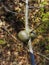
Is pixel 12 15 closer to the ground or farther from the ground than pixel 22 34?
farther from the ground

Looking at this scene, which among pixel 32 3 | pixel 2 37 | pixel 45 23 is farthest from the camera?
pixel 32 3

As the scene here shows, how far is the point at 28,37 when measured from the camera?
2576 millimetres

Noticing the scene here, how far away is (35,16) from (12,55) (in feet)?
2.43

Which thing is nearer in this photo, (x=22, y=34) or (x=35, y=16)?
(x=22, y=34)

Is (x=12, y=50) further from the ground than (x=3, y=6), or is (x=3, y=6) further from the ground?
(x=3, y=6)

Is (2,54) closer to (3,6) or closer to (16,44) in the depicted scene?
(16,44)

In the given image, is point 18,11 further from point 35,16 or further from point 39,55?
point 39,55

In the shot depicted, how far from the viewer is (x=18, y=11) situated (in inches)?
141

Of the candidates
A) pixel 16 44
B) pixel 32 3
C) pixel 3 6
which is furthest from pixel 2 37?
pixel 32 3

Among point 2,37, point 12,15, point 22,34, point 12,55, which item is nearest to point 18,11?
point 12,15

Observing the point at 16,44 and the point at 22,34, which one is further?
the point at 16,44

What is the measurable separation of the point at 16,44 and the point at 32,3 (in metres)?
0.78

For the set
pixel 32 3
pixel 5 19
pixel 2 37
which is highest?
pixel 32 3

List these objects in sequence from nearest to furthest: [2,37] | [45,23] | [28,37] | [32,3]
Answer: [28,37], [45,23], [2,37], [32,3]
